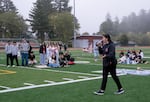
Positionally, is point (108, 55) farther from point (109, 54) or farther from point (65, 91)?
point (65, 91)

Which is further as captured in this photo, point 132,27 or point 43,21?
point 132,27

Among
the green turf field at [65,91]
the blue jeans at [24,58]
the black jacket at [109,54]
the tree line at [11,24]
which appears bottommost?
the green turf field at [65,91]

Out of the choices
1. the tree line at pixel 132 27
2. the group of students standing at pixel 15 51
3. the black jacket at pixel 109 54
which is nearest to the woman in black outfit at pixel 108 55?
the black jacket at pixel 109 54

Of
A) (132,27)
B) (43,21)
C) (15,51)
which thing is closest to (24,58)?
(15,51)

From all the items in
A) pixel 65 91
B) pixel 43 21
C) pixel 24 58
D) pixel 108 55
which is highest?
pixel 43 21

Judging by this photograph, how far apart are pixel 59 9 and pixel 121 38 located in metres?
22.0

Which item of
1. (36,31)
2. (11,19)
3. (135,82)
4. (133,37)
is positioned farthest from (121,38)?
(135,82)

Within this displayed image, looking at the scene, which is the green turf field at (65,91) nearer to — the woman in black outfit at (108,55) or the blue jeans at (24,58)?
the woman in black outfit at (108,55)

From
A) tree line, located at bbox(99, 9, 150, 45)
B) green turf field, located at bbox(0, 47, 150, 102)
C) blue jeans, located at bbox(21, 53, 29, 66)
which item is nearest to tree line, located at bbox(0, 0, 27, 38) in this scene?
tree line, located at bbox(99, 9, 150, 45)

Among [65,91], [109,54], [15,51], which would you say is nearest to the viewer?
[109,54]

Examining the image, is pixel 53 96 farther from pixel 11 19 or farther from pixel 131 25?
pixel 131 25

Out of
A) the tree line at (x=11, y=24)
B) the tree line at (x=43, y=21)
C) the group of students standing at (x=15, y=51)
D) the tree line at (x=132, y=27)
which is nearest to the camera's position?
the group of students standing at (x=15, y=51)

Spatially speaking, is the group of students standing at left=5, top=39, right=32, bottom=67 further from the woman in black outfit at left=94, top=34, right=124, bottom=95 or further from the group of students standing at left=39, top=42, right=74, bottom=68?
the woman in black outfit at left=94, top=34, right=124, bottom=95

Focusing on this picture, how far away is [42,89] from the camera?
11.2 meters
